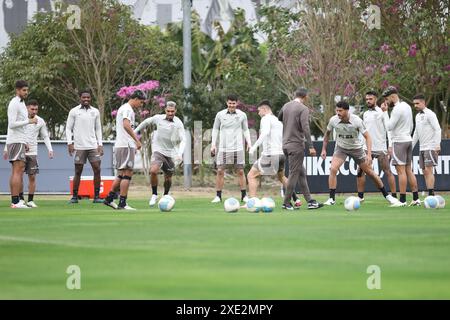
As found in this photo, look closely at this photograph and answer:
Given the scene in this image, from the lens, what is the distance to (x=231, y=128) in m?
26.0

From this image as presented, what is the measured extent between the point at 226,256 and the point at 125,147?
10.9 m

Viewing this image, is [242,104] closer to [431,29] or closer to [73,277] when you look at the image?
[431,29]

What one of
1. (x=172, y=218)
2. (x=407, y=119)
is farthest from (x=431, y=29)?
(x=172, y=218)

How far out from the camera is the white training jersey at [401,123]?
2302 centimetres

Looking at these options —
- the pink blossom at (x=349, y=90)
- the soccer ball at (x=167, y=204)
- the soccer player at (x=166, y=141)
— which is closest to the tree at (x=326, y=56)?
the pink blossom at (x=349, y=90)

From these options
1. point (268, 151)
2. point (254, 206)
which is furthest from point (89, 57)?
point (254, 206)

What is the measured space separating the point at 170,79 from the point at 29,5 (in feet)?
28.0

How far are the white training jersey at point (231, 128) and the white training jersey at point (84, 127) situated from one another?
8.28ft

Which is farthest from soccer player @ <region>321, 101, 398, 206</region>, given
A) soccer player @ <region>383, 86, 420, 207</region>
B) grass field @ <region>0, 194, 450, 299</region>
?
grass field @ <region>0, 194, 450, 299</region>

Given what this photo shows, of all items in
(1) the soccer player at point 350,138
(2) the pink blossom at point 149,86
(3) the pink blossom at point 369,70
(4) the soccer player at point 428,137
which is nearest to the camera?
(1) the soccer player at point 350,138

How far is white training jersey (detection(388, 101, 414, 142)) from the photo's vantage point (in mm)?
23016

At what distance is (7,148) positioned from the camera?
2234cm

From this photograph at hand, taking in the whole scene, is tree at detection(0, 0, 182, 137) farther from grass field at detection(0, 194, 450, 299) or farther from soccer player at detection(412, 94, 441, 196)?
grass field at detection(0, 194, 450, 299)

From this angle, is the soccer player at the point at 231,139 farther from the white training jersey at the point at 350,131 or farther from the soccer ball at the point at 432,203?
the soccer ball at the point at 432,203
